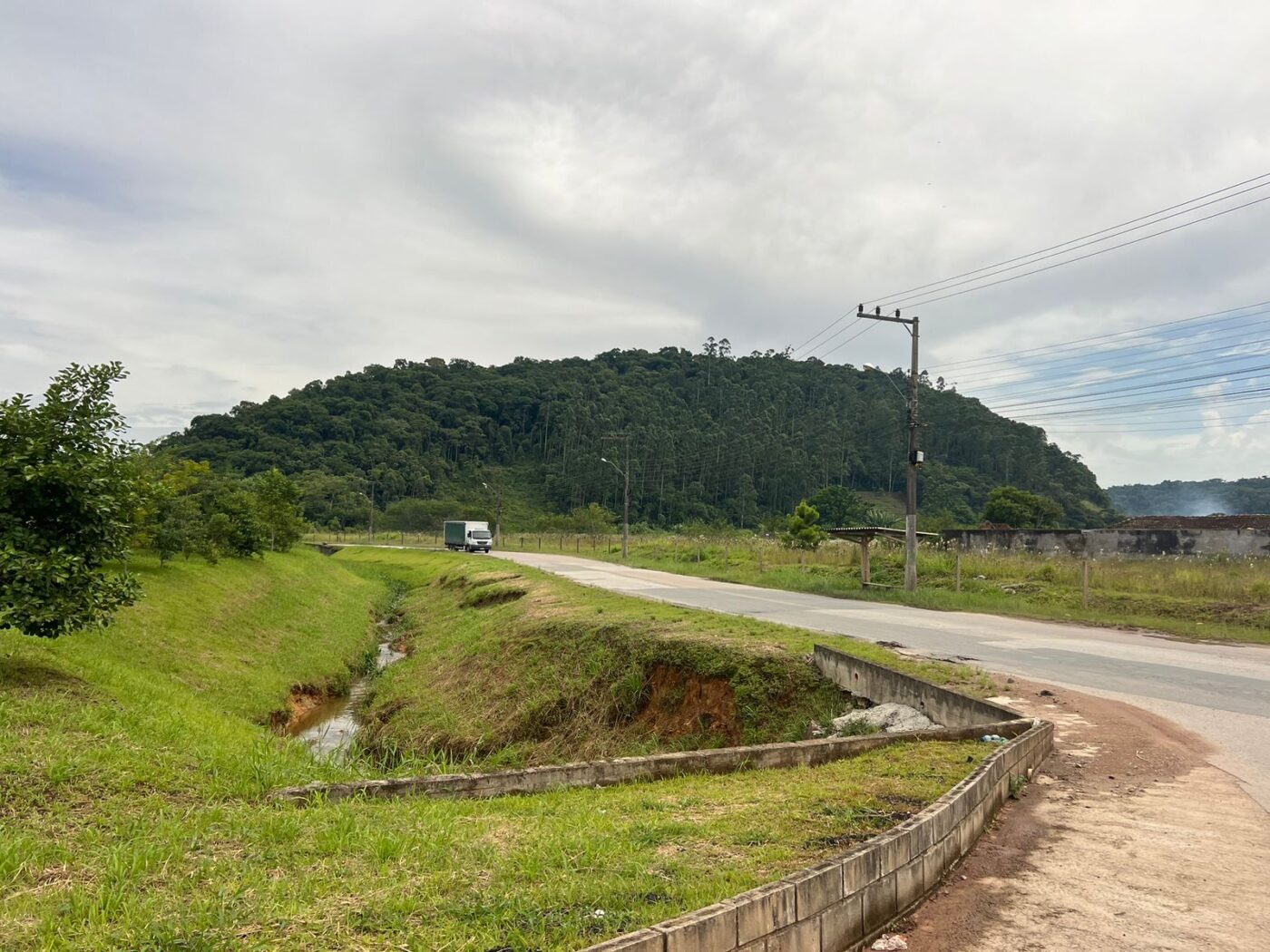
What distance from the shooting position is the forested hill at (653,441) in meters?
97.0

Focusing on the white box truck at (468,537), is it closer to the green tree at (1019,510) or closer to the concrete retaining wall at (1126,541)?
the concrete retaining wall at (1126,541)

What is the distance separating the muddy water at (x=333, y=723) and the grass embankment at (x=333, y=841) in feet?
17.4

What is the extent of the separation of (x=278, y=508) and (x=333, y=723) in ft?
78.1

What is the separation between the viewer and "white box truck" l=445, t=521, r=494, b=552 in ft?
190

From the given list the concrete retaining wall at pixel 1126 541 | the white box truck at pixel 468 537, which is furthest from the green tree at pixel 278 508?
the concrete retaining wall at pixel 1126 541

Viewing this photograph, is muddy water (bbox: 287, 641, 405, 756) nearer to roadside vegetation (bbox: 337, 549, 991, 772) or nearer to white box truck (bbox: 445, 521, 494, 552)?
roadside vegetation (bbox: 337, 549, 991, 772)

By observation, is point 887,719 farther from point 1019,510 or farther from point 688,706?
→ point 1019,510

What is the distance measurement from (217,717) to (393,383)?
395 feet

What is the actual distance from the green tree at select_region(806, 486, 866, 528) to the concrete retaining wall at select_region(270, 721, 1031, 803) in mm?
72985

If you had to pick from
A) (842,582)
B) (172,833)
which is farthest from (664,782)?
(842,582)

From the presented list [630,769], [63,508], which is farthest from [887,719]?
[63,508]

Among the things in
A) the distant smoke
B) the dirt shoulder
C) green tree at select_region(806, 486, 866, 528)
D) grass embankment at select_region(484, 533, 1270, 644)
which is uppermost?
the distant smoke

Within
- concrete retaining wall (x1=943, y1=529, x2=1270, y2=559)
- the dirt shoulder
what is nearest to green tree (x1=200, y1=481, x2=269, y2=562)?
the dirt shoulder

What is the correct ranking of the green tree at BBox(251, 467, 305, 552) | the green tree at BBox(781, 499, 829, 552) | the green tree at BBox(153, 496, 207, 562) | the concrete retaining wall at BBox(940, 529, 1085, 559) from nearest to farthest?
the green tree at BBox(153, 496, 207, 562), the green tree at BBox(781, 499, 829, 552), the green tree at BBox(251, 467, 305, 552), the concrete retaining wall at BBox(940, 529, 1085, 559)
